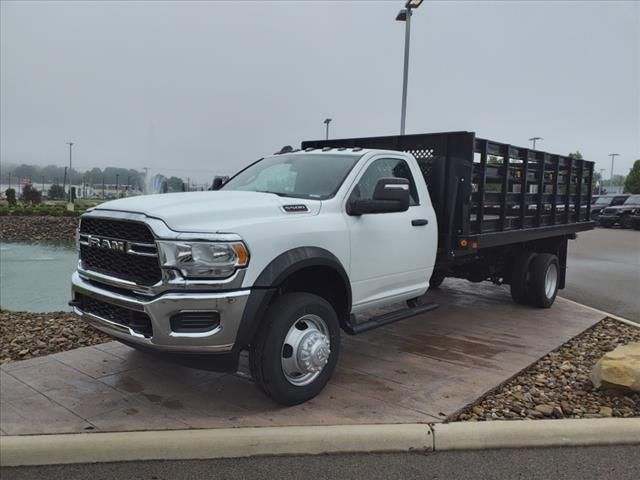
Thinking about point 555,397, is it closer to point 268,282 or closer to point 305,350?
point 305,350

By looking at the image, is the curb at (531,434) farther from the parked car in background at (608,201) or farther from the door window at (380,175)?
the parked car in background at (608,201)

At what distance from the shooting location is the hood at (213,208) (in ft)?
12.4

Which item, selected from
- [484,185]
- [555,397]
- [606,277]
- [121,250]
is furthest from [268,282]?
[606,277]

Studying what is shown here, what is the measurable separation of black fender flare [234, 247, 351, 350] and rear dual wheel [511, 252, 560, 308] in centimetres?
504

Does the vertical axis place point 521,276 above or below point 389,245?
below

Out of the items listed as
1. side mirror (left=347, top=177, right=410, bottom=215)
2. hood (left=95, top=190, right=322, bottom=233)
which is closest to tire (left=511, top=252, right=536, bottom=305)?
side mirror (left=347, top=177, right=410, bottom=215)

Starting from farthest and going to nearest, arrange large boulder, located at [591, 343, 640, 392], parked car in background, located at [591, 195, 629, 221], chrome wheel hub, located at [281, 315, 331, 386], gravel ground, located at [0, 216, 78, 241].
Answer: parked car in background, located at [591, 195, 629, 221]
gravel ground, located at [0, 216, 78, 241]
large boulder, located at [591, 343, 640, 392]
chrome wheel hub, located at [281, 315, 331, 386]

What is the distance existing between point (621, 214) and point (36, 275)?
29510 millimetres

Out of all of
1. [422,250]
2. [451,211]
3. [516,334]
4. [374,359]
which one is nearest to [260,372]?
[374,359]

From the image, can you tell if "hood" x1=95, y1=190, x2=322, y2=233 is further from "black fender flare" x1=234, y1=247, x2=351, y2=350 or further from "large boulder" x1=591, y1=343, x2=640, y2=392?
"large boulder" x1=591, y1=343, x2=640, y2=392

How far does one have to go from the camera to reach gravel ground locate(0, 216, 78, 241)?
2336cm

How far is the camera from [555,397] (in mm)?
4672

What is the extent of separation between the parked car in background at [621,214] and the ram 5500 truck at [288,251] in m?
27.8

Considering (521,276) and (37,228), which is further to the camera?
(37,228)
